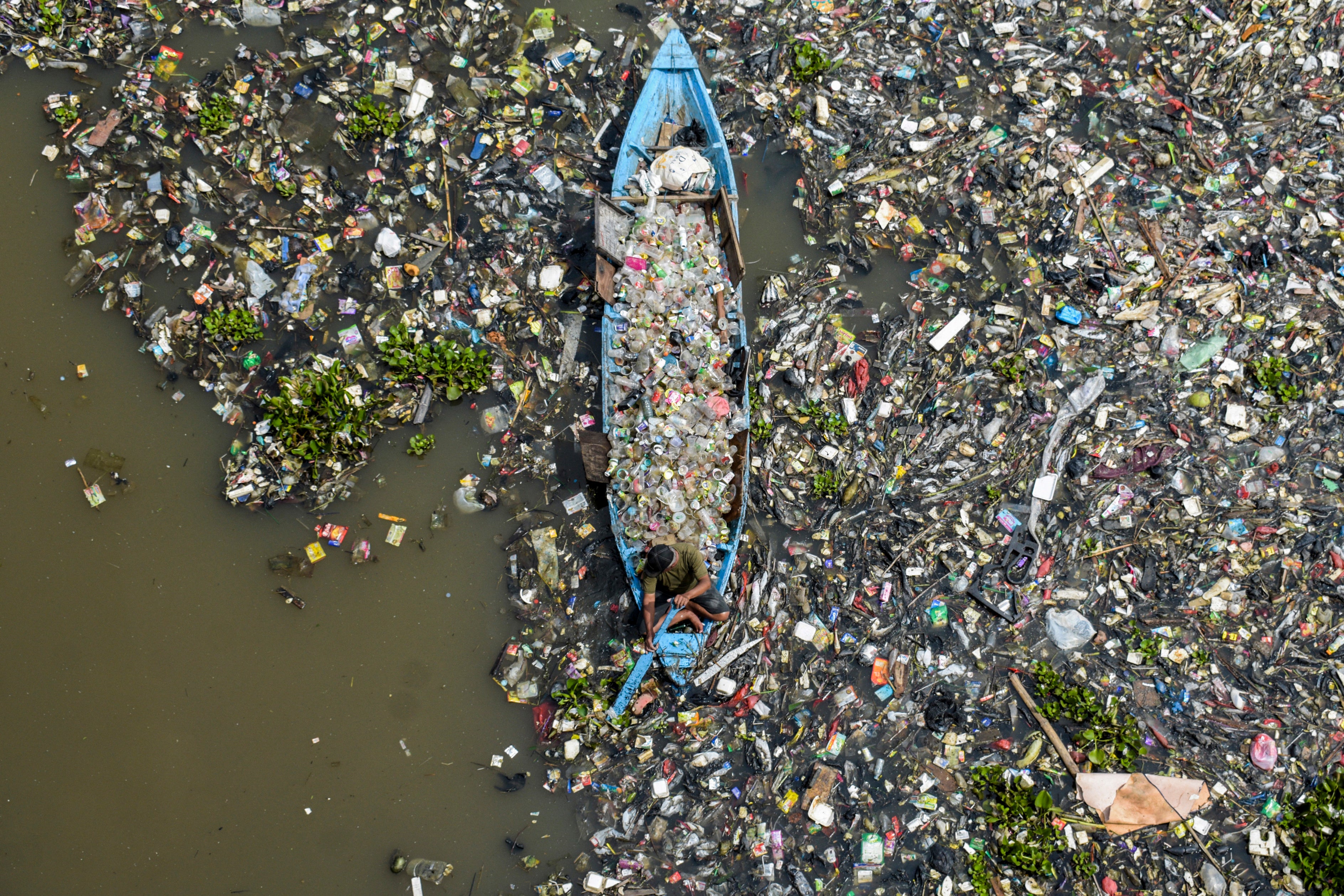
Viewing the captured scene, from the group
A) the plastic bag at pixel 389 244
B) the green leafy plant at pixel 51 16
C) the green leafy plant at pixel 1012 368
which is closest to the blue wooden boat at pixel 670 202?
the plastic bag at pixel 389 244

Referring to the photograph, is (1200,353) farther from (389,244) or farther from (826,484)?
(389,244)

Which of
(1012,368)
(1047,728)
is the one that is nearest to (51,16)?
(1012,368)

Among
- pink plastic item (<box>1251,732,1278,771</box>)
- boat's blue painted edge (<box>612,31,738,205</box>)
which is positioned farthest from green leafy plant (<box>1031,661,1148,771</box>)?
boat's blue painted edge (<box>612,31,738,205</box>)

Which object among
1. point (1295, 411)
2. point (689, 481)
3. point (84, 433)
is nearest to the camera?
point (689, 481)

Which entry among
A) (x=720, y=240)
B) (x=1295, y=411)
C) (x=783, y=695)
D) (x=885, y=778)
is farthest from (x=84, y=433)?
(x=1295, y=411)

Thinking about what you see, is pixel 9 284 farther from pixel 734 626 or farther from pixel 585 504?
pixel 734 626
